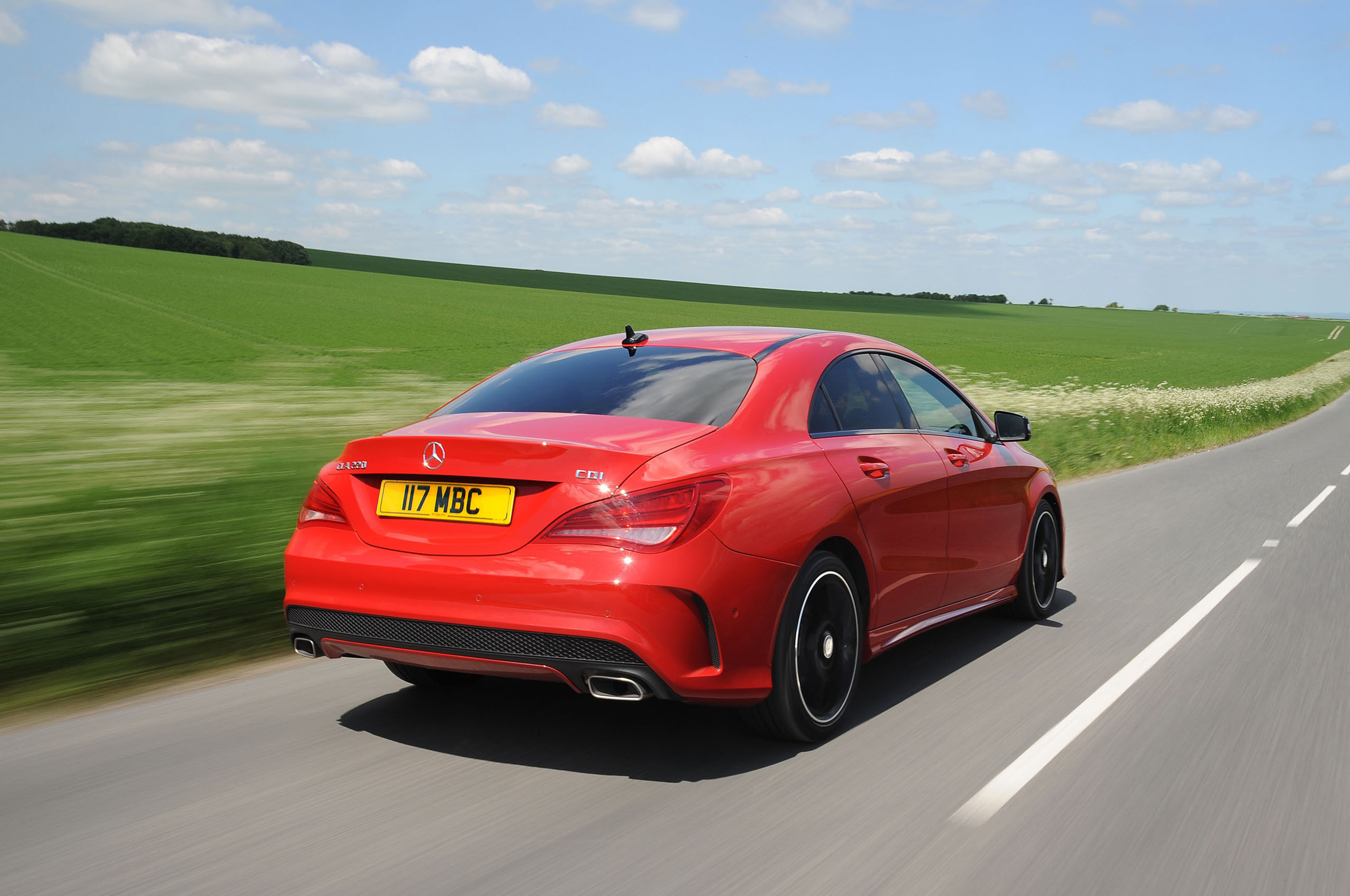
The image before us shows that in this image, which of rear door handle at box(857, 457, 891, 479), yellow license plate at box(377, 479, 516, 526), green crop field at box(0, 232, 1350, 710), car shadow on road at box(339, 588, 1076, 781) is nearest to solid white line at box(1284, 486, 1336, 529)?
green crop field at box(0, 232, 1350, 710)

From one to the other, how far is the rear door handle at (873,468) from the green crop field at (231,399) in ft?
10.4


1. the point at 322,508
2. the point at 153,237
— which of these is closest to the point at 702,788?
the point at 322,508

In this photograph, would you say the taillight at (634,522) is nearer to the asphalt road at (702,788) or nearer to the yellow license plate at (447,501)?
the yellow license plate at (447,501)

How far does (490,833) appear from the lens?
3471 millimetres

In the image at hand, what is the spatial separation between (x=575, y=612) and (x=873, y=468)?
5.44ft

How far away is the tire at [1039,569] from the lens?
6574 millimetres

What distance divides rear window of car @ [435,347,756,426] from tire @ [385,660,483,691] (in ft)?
3.69

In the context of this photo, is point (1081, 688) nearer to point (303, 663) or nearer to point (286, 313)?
point (303, 663)

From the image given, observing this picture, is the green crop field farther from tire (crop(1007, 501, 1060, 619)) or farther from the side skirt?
tire (crop(1007, 501, 1060, 619))

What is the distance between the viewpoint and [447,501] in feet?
13.0

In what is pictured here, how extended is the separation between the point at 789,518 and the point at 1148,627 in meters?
3.38

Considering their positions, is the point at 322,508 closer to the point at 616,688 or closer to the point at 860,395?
the point at 616,688

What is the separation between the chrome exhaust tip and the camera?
12.3 feet

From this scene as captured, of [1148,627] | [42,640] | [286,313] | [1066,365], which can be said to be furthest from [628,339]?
[1066,365]
